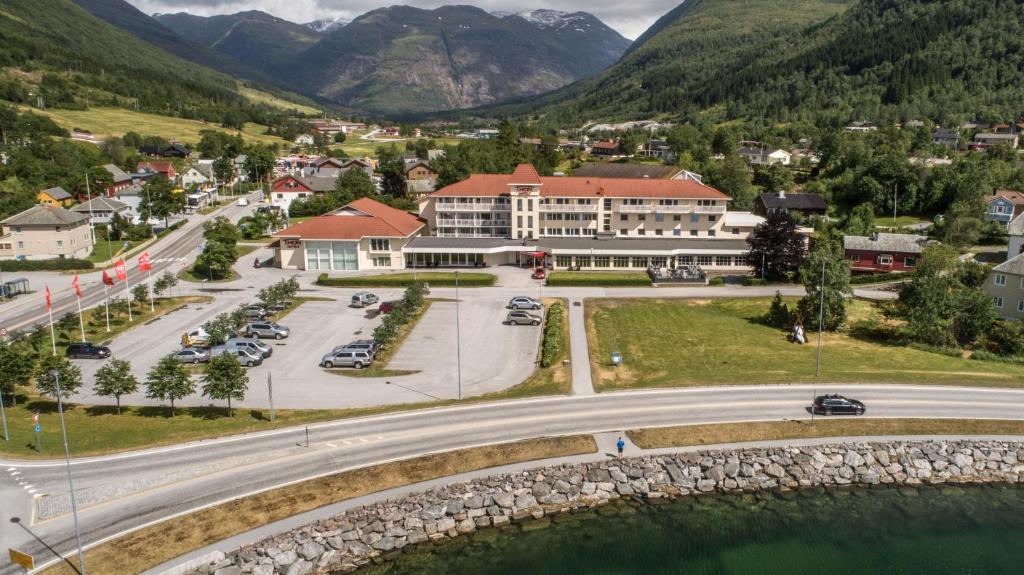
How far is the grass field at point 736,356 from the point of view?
4109 centimetres

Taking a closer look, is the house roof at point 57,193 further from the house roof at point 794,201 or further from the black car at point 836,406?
the black car at point 836,406

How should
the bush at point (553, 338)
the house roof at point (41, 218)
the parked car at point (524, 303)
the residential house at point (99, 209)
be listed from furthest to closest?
the residential house at point (99, 209) → the house roof at point (41, 218) → the parked car at point (524, 303) → the bush at point (553, 338)

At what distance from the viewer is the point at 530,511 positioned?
3047cm

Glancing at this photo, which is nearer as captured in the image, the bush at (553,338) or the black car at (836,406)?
the black car at (836,406)

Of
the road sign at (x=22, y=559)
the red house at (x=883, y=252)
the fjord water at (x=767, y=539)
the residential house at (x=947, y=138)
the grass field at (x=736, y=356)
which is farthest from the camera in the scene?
the residential house at (x=947, y=138)

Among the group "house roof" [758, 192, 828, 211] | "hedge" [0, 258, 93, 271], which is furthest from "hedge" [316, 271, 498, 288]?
"house roof" [758, 192, 828, 211]

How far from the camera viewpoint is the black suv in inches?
1801

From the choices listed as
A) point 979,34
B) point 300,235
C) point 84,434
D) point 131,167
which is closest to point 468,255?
point 300,235

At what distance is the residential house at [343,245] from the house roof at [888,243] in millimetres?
47114

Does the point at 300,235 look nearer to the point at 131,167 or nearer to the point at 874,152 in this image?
the point at 131,167

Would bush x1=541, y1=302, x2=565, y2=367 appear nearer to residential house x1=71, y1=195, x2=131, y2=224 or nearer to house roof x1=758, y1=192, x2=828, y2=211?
house roof x1=758, y1=192, x2=828, y2=211

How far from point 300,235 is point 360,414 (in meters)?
40.0

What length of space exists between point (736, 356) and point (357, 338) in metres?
28.1

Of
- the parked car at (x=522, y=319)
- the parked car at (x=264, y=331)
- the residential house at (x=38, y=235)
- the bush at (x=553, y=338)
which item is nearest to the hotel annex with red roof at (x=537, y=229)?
the bush at (x=553, y=338)
